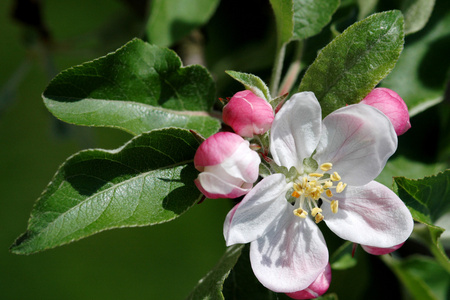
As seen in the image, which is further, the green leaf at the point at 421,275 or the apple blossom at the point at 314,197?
the green leaf at the point at 421,275

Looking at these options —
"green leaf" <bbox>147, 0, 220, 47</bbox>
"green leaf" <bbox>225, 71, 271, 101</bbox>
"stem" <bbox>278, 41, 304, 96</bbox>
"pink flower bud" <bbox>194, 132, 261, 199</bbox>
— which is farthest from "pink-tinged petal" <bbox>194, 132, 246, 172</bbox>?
"green leaf" <bbox>147, 0, 220, 47</bbox>

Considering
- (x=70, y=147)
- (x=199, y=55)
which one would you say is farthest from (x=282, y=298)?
(x=70, y=147)

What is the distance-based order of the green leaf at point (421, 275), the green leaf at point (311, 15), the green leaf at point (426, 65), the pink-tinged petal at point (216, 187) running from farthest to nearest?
the green leaf at point (421, 275)
the green leaf at point (426, 65)
the green leaf at point (311, 15)
the pink-tinged petal at point (216, 187)

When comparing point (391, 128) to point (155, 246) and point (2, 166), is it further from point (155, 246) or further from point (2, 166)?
point (2, 166)

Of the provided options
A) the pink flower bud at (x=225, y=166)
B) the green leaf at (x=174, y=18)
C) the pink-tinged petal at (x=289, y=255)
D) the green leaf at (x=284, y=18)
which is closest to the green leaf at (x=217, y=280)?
the pink-tinged petal at (x=289, y=255)

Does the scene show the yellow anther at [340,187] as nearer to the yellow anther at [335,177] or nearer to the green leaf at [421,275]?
the yellow anther at [335,177]

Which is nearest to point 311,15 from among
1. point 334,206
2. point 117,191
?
point 334,206

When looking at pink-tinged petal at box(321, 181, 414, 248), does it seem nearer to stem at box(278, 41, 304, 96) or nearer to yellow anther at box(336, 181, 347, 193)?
yellow anther at box(336, 181, 347, 193)
